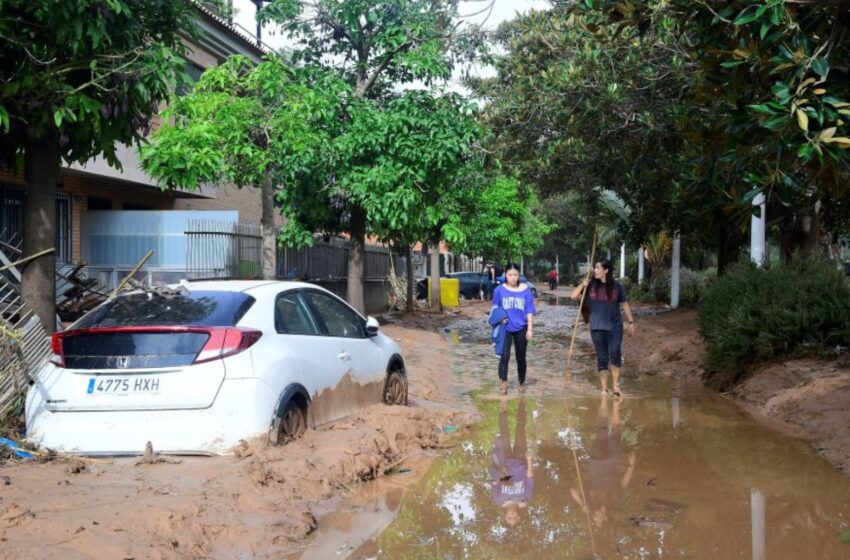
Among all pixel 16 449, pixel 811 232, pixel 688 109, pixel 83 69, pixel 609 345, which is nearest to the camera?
pixel 16 449

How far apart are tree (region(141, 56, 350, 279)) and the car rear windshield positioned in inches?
165

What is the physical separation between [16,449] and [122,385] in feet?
2.97

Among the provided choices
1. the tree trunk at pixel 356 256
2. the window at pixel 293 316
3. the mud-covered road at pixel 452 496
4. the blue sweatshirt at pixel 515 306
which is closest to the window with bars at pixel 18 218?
the tree trunk at pixel 356 256

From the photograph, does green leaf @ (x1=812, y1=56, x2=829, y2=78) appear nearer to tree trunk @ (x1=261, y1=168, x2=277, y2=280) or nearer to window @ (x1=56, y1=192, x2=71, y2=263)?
tree trunk @ (x1=261, y1=168, x2=277, y2=280)

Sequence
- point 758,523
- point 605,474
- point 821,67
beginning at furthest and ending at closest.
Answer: point 605,474
point 821,67
point 758,523

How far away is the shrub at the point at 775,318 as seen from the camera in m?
10.2

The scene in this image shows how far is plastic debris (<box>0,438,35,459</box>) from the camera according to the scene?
5996 millimetres

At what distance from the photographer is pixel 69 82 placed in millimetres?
7809

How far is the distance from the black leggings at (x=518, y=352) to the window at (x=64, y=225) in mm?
9895

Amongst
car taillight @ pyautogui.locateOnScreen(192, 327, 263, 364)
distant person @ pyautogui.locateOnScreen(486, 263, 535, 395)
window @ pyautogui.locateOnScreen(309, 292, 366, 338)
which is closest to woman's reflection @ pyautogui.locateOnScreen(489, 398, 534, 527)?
window @ pyautogui.locateOnScreen(309, 292, 366, 338)

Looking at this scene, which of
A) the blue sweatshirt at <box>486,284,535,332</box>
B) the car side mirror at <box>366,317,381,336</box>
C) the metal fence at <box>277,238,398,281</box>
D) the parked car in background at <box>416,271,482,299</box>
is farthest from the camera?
the parked car in background at <box>416,271,482,299</box>

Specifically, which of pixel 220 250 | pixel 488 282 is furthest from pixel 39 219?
pixel 488 282

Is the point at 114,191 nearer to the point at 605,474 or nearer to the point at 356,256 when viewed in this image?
the point at 356,256

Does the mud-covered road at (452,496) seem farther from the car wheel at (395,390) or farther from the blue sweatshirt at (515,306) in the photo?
the blue sweatshirt at (515,306)
